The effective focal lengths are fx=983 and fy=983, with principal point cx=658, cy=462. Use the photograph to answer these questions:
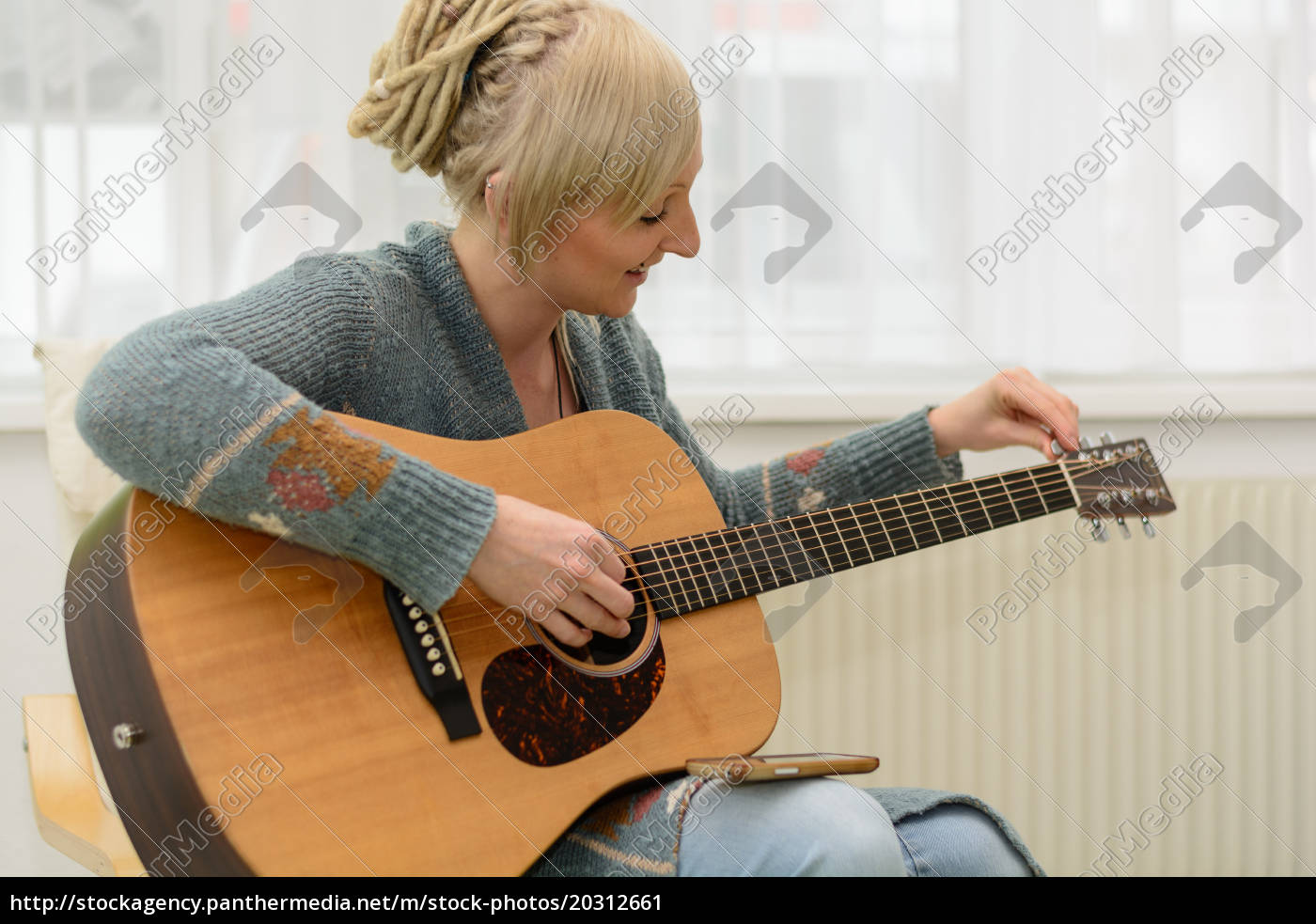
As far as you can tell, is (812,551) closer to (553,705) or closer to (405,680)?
(553,705)

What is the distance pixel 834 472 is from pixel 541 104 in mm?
514

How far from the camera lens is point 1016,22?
1.47 metres

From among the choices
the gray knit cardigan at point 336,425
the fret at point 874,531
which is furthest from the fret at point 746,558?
the gray knit cardigan at point 336,425

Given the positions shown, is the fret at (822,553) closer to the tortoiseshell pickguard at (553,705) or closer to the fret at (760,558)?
the fret at (760,558)

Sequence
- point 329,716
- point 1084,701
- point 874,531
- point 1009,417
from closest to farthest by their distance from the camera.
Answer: point 329,716 → point 874,531 → point 1009,417 → point 1084,701

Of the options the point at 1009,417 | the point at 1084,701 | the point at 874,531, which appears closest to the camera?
the point at 874,531

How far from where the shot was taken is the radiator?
4.66 ft

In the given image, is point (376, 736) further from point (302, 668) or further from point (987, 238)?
point (987, 238)

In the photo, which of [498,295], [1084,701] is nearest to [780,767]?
[498,295]

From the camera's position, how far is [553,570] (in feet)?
2.72

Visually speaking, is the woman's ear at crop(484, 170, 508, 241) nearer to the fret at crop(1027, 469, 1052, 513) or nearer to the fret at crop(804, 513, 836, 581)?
the fret at crop(804, 513, 836, 581)

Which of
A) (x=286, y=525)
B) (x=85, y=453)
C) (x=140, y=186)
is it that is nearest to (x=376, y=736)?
(x=286, y=525)

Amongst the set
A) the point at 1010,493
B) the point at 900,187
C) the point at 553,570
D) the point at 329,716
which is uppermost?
the point at 900,187

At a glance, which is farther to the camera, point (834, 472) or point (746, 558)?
point (834, 472)
